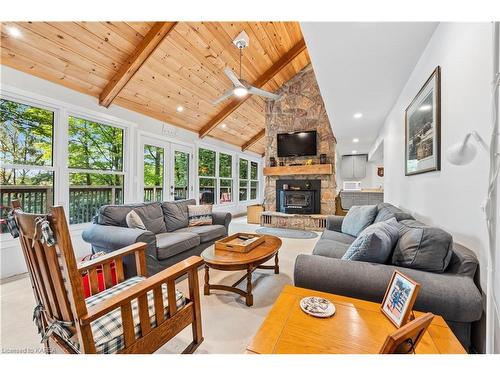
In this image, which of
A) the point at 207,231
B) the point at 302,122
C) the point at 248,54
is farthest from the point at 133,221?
the point at 302,122

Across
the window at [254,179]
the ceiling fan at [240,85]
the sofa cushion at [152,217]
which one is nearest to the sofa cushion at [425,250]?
the sofa cushion at [152,217]

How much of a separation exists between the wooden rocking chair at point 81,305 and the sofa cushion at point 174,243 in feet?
3.18

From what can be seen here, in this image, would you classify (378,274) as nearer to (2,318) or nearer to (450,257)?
(450,257)

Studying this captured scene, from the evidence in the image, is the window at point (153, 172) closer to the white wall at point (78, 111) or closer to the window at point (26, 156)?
the white wall at point (78, 111)

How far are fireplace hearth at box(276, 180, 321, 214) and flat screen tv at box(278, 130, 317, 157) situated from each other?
2.31 ft

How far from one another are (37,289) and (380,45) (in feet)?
9.57

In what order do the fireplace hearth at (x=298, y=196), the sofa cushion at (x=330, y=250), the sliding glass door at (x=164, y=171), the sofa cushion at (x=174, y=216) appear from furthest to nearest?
1. the fireplace hearth at (x=298, y=196)
2. the sliding glass door at (x=164, y=171)
3. the sofa cushion at (x=174, y=216)
4. the sofa cushion at (x=330, y=250)

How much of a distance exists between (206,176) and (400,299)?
5793mm

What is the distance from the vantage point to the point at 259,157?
927cm

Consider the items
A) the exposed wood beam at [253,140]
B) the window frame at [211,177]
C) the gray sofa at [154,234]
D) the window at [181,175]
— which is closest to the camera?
the gray sofa at [154,234]

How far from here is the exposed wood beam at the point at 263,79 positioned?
4.53 metres

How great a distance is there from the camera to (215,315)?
70.4 inches

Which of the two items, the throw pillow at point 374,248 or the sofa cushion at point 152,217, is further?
the sofa cushion at point 152,217
